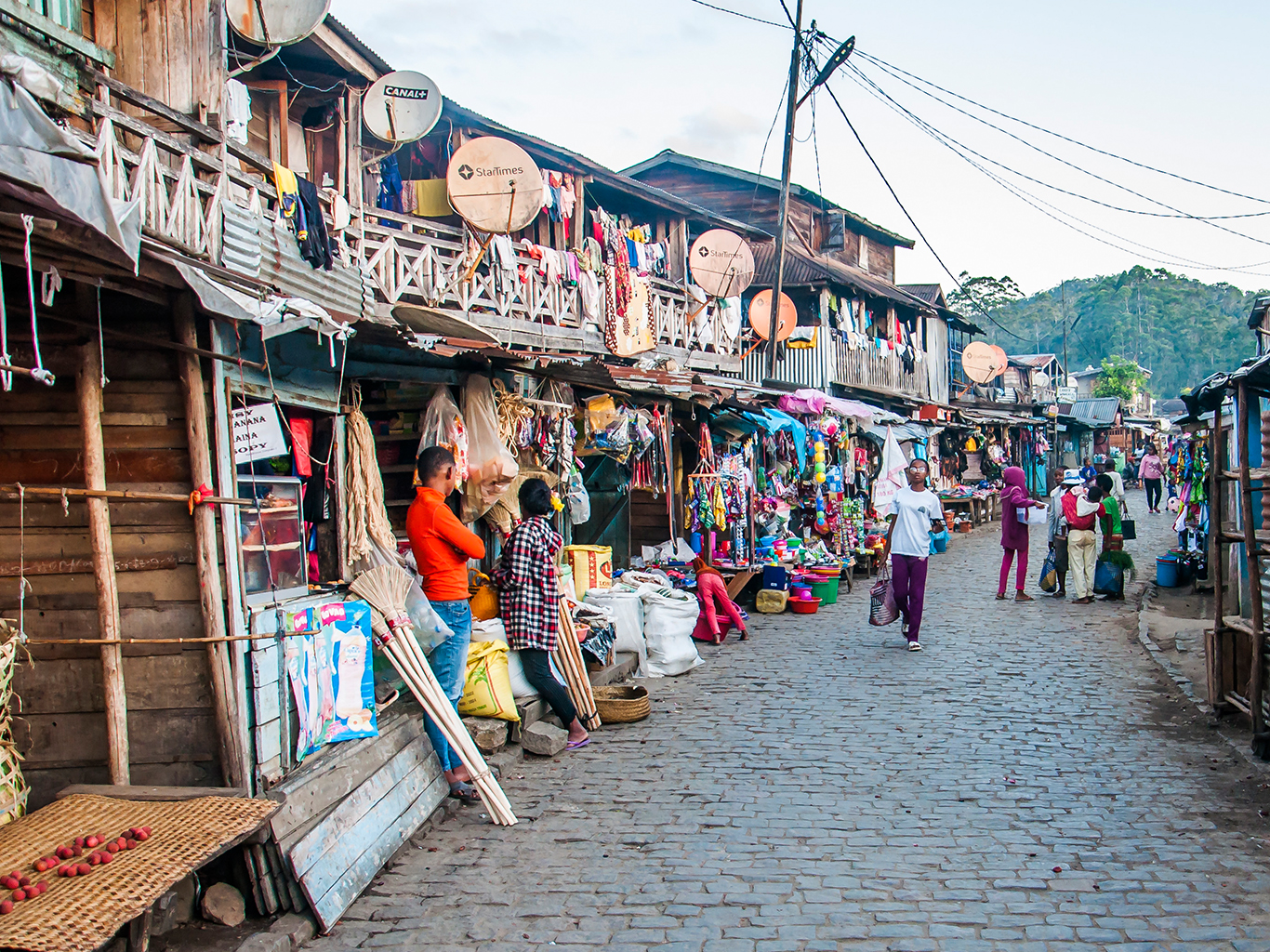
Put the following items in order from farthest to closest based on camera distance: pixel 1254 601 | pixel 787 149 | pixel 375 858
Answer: pixel 787 149 → pixel 1254 601 → pixel 375 858

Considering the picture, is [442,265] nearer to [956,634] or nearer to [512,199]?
[512,199]

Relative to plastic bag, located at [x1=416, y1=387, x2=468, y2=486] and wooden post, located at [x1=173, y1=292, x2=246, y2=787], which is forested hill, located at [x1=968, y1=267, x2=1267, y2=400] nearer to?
plastic bag, located at [x1=416, y1=387, x2=468, y2=486]

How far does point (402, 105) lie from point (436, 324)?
211 inches

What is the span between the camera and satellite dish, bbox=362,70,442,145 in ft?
37.9

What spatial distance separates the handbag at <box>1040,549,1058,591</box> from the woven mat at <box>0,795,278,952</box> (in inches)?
520

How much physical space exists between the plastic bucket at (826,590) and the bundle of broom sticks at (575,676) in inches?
290

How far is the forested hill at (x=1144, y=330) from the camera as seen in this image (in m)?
78.6

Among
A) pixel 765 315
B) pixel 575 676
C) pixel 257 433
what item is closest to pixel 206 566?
pixel 257 433

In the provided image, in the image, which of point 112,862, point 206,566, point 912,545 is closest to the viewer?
point 112,862

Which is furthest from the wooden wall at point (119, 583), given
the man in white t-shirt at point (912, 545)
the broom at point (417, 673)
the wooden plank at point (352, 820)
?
the man in white t-shirt at point (912, 545)

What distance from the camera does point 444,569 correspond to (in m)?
6.27

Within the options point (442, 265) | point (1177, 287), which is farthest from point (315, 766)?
point (1177, 287)

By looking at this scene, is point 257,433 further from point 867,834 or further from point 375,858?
point 867,834

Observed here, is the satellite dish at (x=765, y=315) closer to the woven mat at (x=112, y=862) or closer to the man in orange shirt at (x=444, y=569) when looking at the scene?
the man in orange shirt at (x=444, y=569)
